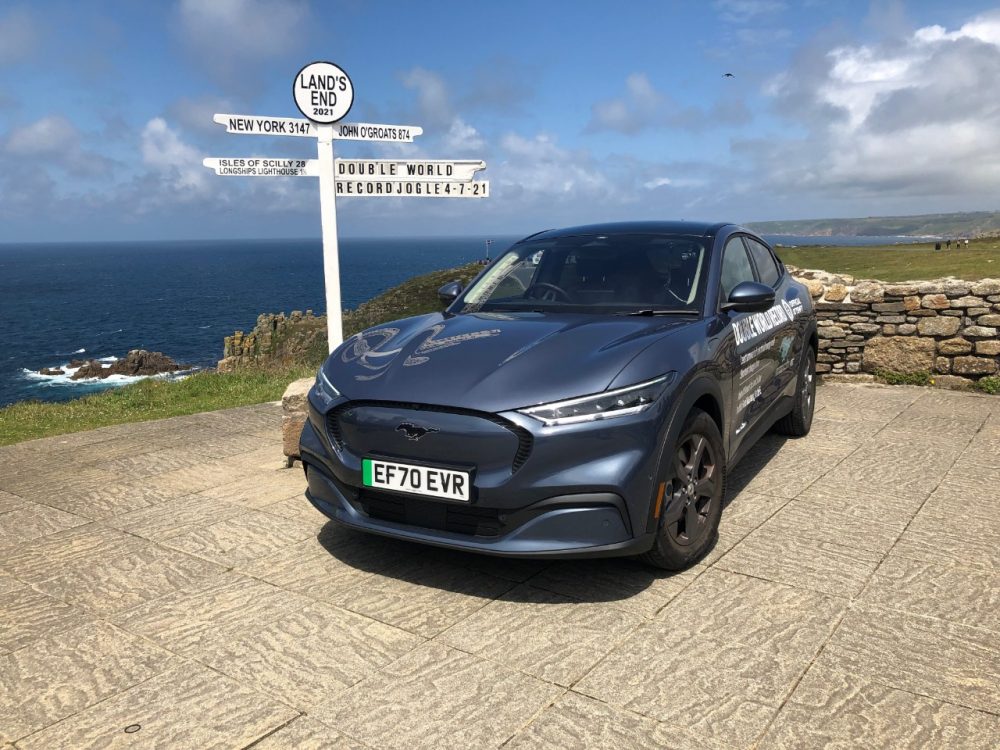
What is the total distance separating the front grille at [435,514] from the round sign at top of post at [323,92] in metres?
4.13

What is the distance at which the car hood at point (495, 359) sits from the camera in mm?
3250

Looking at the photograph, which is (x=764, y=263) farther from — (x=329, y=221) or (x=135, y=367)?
(x=135, y=367)

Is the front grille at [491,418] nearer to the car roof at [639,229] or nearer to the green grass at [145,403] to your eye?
the car roof at [639,229]

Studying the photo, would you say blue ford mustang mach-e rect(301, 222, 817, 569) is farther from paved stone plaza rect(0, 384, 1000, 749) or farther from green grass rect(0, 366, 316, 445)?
green grass rect(0, 366, 316, 445)

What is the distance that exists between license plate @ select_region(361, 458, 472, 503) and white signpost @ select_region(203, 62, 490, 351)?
321cm

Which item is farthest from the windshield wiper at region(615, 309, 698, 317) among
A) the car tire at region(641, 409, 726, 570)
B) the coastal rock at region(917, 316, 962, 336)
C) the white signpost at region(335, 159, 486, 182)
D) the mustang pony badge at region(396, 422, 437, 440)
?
the coastal rock at region(917, 316, 962, 336)

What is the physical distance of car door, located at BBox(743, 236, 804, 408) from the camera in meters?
5.32

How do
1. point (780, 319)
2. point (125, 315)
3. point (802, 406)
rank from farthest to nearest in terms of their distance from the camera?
point (125, 315)
point (802, 406)
point (780, 319)

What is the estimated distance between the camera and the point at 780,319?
5.50 meters

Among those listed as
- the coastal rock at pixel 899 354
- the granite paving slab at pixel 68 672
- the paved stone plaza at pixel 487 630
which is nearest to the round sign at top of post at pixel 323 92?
the paved stone plaza at pixel 487 630

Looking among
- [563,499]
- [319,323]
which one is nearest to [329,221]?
[563,499]

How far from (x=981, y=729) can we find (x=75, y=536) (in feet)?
14.0

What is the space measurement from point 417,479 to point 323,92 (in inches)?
173

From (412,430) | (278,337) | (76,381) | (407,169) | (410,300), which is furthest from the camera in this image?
(76,381)
